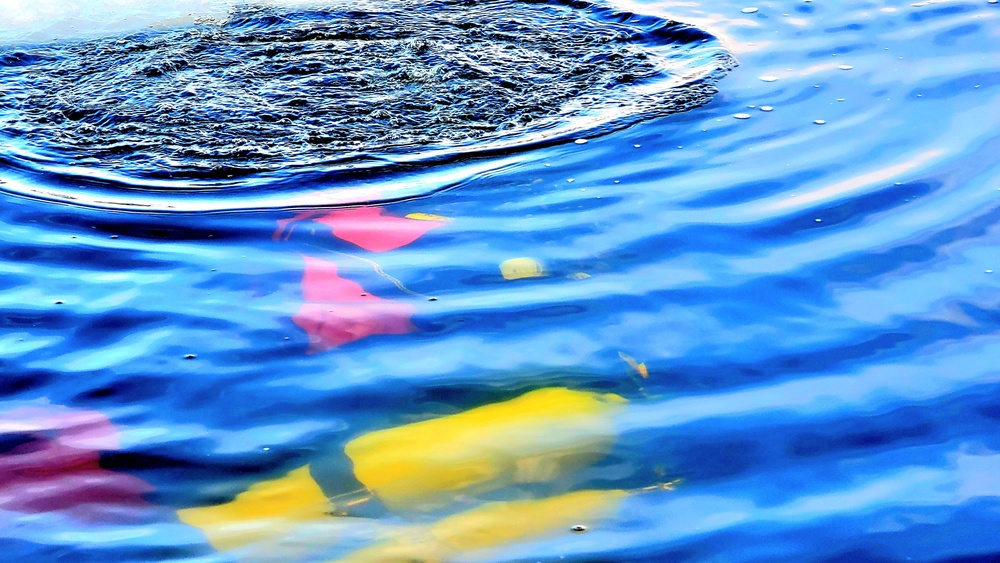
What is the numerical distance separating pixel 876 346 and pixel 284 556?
1.72 meters

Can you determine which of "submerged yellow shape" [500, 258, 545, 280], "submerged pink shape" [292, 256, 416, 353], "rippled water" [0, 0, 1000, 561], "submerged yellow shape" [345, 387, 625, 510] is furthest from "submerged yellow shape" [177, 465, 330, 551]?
"submerged yellow shape" [500, 258, 545, 280]

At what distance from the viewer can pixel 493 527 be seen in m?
2.17

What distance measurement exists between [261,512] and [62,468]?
0.56 meters

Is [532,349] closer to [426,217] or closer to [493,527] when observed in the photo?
[493,527]

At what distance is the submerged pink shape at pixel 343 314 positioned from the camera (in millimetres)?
2828

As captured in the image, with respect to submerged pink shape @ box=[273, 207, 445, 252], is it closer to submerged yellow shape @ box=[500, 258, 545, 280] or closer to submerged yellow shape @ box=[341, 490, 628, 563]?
submerged yellow shape @ box=[500, 258, 545, 280]

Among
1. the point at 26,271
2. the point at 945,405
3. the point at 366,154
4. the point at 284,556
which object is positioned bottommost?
the point at 284,556

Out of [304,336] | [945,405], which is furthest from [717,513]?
[304,336]

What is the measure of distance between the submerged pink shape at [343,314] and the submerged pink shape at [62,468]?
2.07 ft

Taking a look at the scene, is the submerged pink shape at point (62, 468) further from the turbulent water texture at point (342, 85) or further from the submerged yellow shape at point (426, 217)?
the turbulent water texture at point (342, 85)

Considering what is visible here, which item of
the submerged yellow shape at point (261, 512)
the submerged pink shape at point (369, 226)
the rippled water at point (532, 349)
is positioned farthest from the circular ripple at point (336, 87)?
the submerged yellow shape at point (261, 512)

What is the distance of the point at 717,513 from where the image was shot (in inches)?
86.4

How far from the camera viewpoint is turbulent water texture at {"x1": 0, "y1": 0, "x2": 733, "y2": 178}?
3982mm

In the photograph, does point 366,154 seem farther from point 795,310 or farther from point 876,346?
point 876,346
